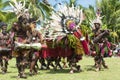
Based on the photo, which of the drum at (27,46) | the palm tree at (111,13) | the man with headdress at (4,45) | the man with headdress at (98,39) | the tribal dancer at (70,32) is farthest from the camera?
the palm tree at (111,13)

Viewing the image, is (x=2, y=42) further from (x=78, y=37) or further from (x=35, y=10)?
(x=35, y=10)

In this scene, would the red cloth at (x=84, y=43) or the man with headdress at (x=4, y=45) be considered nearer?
the red cloth at (x=84, y=43)

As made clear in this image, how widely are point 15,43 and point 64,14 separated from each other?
8.33 ft

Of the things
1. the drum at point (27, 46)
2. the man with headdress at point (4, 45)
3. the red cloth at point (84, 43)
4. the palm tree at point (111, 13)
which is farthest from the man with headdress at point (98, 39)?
the palm tree at point (111, 13)

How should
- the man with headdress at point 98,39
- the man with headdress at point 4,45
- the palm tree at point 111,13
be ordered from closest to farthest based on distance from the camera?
the man with headdress at point 4,45, the man with headdress at point 98,39, the palm tree at point 111,13

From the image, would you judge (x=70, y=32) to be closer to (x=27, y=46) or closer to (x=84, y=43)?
(x=84, y=43)

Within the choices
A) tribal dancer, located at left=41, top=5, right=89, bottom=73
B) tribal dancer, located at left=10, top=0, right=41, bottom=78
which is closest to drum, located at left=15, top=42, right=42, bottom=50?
tribal dancer, located at left=10, top=0, right=41, bottom=78

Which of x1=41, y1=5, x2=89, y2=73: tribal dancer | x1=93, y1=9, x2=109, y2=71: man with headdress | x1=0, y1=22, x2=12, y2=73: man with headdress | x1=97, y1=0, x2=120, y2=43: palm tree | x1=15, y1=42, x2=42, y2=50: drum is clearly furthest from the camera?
x1=97, y1=0, x2=120, y2=43: palm tree

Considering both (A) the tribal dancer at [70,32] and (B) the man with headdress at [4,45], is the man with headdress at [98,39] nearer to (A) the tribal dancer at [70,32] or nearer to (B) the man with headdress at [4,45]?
(A) the tribal dancer at [70,32]

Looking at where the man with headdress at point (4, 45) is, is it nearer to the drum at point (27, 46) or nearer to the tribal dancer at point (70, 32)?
the tribal dancer at point (70, 32)

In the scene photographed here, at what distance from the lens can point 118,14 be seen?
133 ft

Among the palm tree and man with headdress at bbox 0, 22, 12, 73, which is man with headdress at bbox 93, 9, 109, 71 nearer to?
man with headdress at bbox 0, 22, 12, 73

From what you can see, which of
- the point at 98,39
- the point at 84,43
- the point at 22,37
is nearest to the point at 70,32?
the point at 84,43

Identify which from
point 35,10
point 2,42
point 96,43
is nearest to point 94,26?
point 96,43
